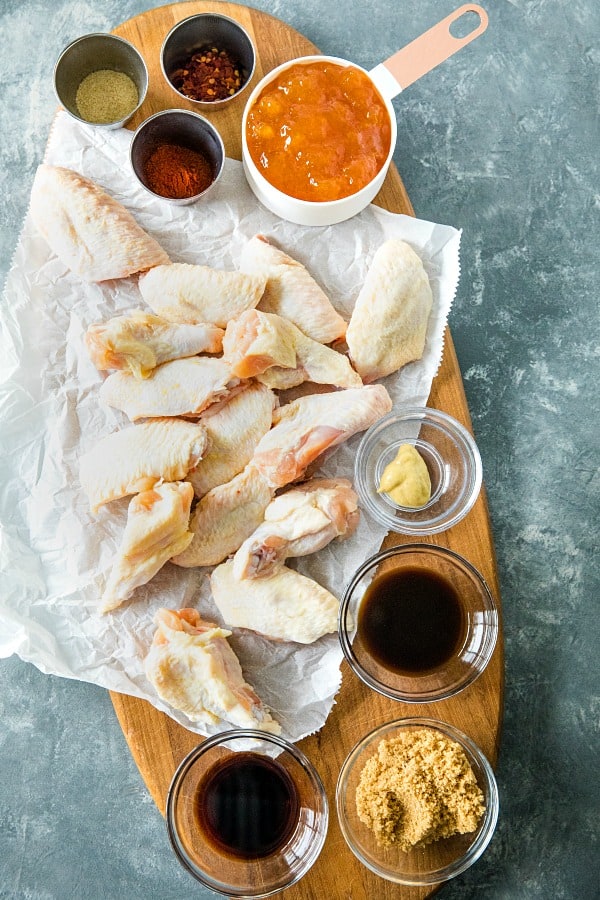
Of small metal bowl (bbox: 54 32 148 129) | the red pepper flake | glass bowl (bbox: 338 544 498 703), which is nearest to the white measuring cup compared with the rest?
the red pepper flake

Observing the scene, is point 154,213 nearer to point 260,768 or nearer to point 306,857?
point 260,768

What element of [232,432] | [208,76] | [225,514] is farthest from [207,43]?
[225,514]

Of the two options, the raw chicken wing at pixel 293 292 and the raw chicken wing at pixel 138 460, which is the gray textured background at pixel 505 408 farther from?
the raw chicken wing at pixel 138 460

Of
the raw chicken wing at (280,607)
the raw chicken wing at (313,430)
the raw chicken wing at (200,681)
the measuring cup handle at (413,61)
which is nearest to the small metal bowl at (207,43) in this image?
the measuring cup handle at (413,61)

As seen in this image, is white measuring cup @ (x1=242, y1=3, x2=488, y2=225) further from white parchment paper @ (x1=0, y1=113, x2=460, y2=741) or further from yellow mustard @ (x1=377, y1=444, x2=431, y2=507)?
yellow mustard @ (x1=377, y1=444, x2=431, y2=507)

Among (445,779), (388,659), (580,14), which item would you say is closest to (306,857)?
(445,779)

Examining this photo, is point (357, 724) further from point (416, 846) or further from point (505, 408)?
point (505, 408)
